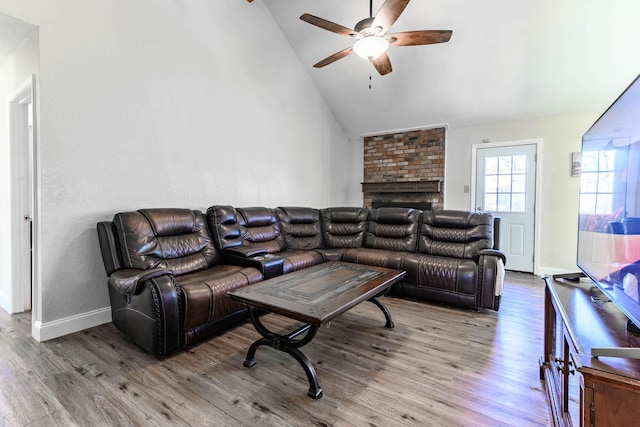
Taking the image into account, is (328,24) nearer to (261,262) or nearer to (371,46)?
(371,46)

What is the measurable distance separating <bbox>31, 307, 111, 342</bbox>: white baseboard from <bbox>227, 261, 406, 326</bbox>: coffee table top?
1594mm

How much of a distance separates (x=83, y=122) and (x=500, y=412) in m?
3.60

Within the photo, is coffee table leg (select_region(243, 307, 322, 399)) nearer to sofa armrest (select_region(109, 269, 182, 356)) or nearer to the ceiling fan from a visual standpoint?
sofa armrest (select_region(109, 269, 182, 356))

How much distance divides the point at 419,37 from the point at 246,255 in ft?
8.51

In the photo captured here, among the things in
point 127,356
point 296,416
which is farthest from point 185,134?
point 296,416

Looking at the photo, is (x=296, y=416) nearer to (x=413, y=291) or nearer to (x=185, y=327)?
(x=185, y=327)

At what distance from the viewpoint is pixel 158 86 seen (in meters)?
3.00

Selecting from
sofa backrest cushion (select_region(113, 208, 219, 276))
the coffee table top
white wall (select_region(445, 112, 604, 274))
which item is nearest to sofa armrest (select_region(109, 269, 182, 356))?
sofa backrest cushion (select_region(113, 208, 219, 276))

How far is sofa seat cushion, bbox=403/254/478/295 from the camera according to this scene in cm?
297

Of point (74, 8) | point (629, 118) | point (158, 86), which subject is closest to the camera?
point (629, 118)

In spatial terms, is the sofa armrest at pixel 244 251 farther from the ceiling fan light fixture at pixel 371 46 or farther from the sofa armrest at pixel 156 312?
the ceiling fan light fixture at pixel 371 46

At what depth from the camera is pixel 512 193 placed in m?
4.78

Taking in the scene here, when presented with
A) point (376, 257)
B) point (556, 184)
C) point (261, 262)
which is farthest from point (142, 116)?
point (556, 184)

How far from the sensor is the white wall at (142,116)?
92.4 inches
